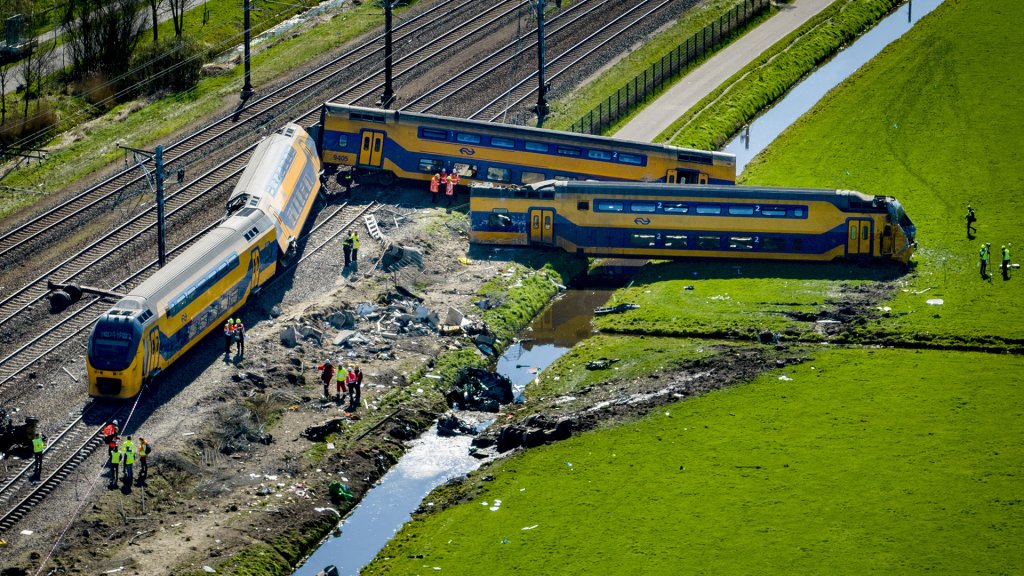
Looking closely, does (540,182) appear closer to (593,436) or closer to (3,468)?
(593,436)

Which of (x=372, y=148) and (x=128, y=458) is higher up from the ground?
(x=372, y=148)

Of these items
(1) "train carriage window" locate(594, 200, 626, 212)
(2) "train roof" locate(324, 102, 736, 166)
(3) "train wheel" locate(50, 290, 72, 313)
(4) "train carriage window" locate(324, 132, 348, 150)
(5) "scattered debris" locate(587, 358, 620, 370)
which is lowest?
(5) "scattered debris" locate(587, 358, 620, 370)

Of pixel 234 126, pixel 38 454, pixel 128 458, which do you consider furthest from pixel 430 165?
pixel 38 454

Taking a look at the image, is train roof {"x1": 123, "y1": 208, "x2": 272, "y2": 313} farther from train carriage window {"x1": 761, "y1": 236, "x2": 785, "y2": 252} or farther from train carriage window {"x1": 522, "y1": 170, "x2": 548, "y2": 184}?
train carriage window {"x1": 761, "y1": 236, "x2": 785, "y2": 252}

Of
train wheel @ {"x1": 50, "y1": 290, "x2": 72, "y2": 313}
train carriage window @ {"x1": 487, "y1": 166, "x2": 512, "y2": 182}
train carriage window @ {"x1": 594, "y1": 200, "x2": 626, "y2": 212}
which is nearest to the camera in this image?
train wheel @ {"x1": 50, "y1": 290, "x2": 72, "y2": 313}

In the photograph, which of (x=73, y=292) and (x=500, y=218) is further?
(x=500, y=218)

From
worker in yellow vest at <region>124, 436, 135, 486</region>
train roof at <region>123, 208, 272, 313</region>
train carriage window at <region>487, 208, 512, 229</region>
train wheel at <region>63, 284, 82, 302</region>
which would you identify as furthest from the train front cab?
train carriage window at <region>487, 208, 512, 229</region>

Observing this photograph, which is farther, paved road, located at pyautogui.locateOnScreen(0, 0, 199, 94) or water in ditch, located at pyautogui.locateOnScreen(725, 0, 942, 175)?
paved road, located at pyautogui.locateOnScreen(0, 0, 199, 94)

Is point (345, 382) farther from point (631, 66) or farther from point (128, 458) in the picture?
point (631, 66)
